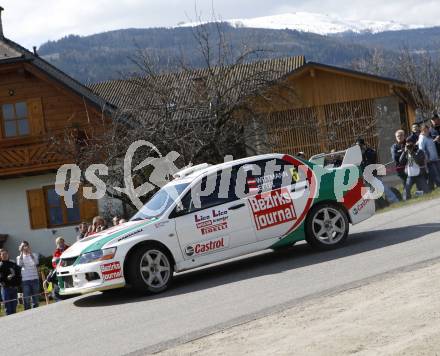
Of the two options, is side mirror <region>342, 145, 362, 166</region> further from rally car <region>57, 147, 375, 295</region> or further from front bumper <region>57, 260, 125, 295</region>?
front bumper <region>57, 260, 125, 295</region>

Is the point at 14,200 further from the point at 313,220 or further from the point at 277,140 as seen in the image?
the point at 313,220

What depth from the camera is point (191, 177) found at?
13.0 metres

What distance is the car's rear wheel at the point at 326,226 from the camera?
43.2 feet

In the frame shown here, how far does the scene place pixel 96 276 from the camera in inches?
464

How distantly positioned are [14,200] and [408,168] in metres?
18.8

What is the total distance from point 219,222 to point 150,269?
1214mm

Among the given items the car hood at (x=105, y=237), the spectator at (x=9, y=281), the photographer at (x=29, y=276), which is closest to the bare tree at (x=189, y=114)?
the photographer at (x=29, y=276)

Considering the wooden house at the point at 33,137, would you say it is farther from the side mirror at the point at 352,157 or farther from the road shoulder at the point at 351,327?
the road shoulder at the point at 351,327

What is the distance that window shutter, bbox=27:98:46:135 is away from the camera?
33688 millimetres

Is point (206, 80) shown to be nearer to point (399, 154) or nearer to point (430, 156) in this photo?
point (399, 154)

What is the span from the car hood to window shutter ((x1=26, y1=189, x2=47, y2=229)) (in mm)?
21487

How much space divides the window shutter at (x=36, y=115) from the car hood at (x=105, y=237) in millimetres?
21868

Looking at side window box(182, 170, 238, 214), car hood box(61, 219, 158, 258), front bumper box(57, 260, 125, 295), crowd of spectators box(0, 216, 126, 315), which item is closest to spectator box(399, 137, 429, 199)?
crowd of spectators box(0, 216, 126, 315)

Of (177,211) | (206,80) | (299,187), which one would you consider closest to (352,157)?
(299,187)
